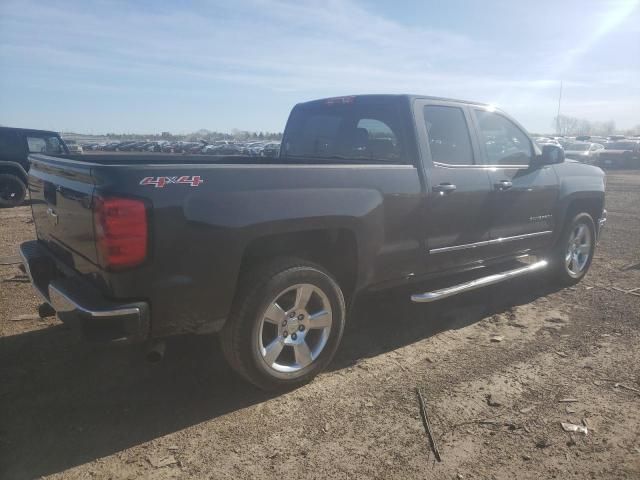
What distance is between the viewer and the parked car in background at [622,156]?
95.1 ft

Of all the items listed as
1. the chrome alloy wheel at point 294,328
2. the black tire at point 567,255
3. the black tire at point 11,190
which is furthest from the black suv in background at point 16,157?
the black tire at point 567,255

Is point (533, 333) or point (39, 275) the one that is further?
point (533, 333)

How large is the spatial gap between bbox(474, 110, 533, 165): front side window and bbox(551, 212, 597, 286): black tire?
3.45 ft

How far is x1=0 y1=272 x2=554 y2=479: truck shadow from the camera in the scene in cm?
262

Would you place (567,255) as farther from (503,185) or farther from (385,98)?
(385,98)

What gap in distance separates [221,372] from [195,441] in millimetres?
801

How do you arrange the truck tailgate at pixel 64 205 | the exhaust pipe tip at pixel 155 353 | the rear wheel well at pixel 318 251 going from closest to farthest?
the truck tailgate at pixel 64 205, the exhaust pipe tip at pixel 155 353, the rear wheel well at pixel 318 251

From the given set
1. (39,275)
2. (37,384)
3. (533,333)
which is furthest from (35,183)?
(533,333)

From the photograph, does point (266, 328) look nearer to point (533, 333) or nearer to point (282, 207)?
point (282, 207)

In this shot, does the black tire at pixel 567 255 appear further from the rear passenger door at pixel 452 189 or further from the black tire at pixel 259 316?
the black tire at pixel 259 316

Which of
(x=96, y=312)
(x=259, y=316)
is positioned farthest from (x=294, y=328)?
(x=96, y=312)

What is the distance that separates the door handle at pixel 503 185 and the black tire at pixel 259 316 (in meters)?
2.06

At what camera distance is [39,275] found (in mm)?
3266

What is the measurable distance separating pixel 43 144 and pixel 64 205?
12646 millimetres
